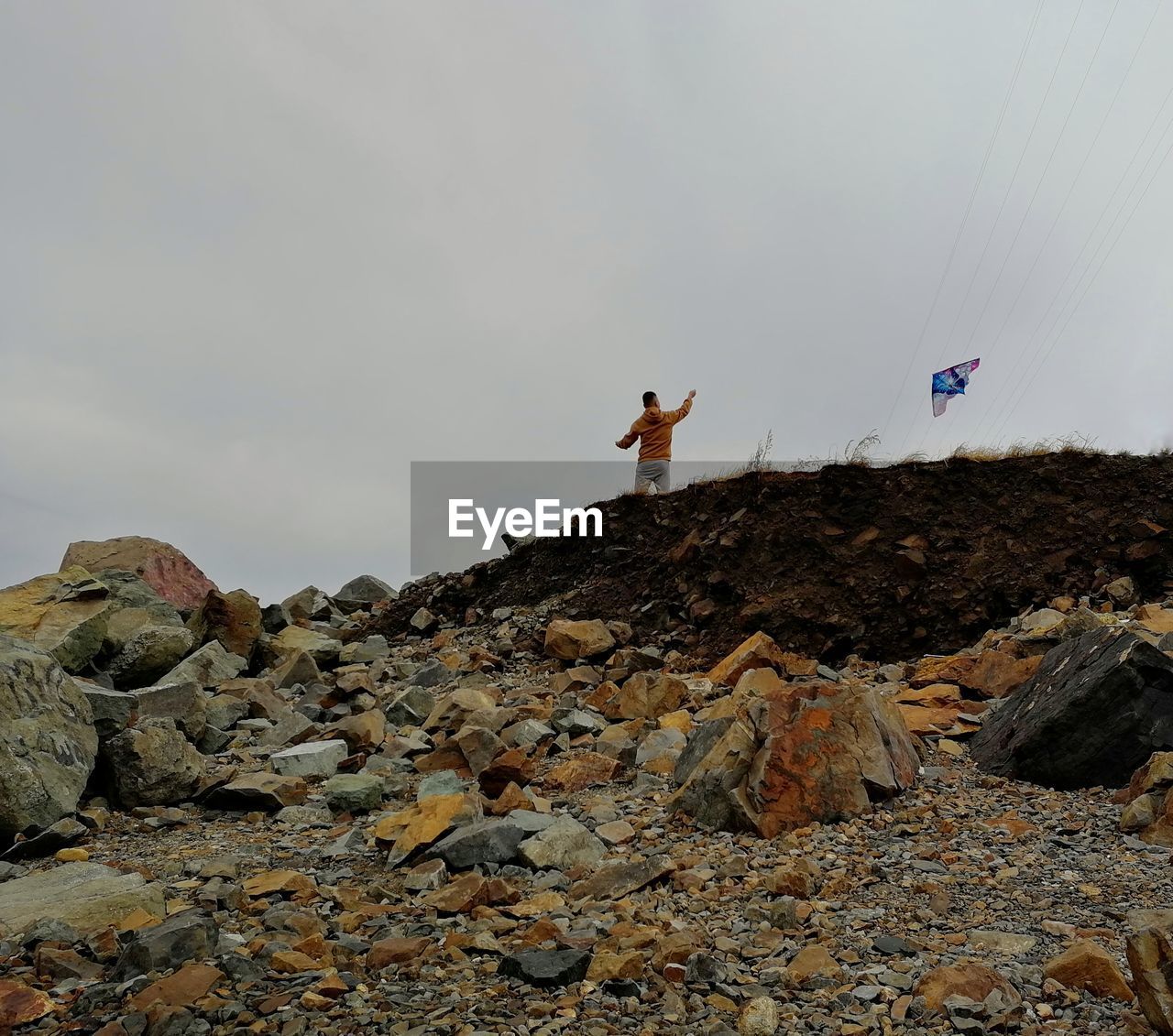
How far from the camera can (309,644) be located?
13695 millimetres

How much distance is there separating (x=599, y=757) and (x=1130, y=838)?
3742 millimetres

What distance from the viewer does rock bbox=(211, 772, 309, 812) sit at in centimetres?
693

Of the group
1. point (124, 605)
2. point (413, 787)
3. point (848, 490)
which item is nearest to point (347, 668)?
point (124, 605)

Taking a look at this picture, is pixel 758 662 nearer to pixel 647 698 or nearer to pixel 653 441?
pixel 647 698

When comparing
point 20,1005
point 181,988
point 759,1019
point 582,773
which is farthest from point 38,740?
point 759,1019

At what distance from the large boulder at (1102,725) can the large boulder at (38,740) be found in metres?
6.87

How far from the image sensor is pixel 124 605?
12125 mm

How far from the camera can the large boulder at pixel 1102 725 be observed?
6.09m

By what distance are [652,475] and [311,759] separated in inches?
306

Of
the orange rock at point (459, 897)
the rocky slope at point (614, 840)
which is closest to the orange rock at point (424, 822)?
the rocky slope at point (614, 840)

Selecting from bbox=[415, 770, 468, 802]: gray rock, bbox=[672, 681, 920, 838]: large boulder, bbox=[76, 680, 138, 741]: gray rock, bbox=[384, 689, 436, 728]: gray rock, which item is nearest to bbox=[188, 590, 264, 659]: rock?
bbox=[384, 689, 436, 728]: gray rock

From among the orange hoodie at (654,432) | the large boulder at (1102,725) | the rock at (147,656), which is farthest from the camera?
the orange hoodie at (654,432)

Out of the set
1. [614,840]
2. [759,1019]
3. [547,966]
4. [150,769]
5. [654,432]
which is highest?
[654,432]

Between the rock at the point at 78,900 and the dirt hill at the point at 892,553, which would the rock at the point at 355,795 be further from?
the dirt hill at the point at 892,553
